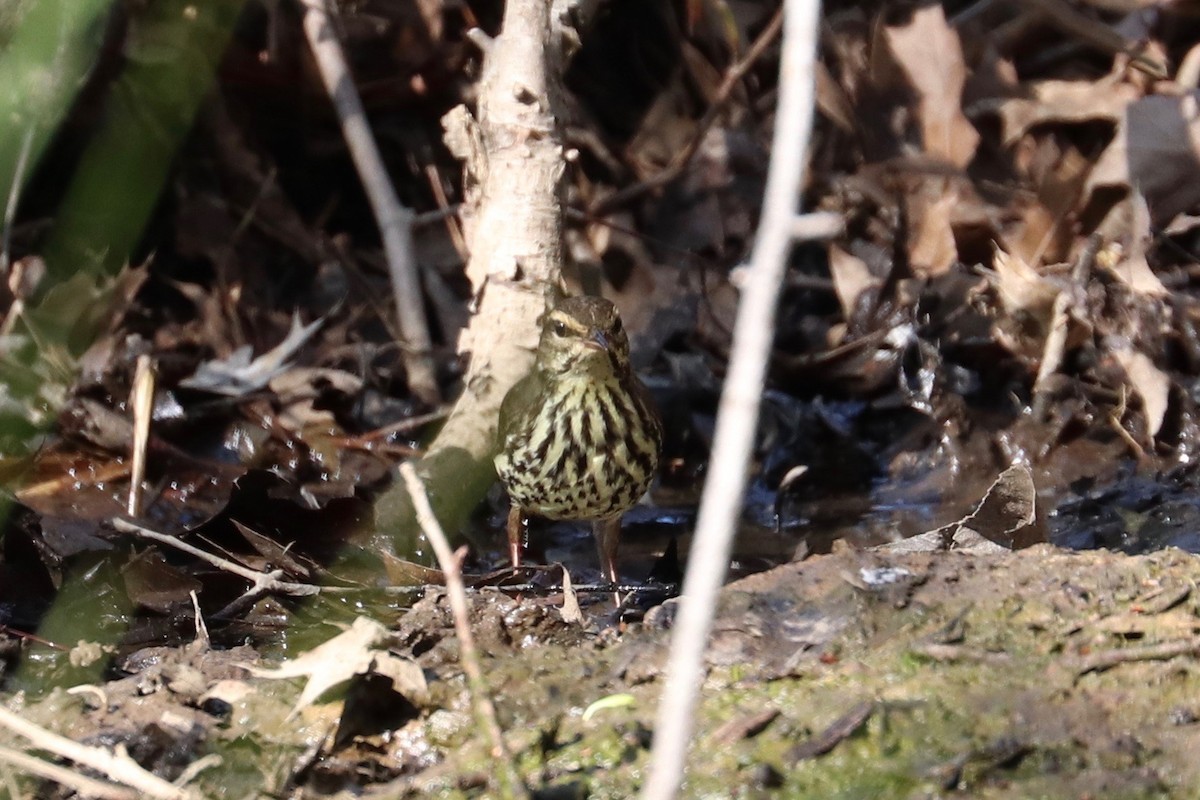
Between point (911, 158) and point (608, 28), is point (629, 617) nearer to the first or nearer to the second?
point (911, 158)

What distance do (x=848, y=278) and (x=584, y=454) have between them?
82.1 inches

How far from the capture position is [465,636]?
2.22 m

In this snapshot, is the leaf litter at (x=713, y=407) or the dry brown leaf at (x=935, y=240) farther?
the dry brown leaf at (x=935, y=240)

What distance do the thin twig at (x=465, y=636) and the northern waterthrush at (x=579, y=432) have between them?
80.2 inches

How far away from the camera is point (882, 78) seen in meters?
6.76

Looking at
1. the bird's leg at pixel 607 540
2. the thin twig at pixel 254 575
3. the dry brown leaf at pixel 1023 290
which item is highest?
the thin twig at pixel 254 575

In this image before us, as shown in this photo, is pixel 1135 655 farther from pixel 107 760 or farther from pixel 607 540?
pixel 607 540

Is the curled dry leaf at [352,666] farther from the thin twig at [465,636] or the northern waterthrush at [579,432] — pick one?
the northern waterthrush at [579,432]

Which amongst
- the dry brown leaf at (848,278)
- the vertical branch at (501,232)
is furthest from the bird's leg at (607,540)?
the dry brown leaf at (848,278)

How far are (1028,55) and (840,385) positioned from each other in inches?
91.4

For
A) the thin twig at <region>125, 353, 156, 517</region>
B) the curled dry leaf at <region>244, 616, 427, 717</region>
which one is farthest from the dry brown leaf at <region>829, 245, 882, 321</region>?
the curled dry leaf at <region>244, 616, 427, 717</region>

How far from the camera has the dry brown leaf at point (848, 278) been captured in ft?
20.5

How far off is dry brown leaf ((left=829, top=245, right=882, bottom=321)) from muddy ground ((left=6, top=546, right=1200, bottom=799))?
2.94 m

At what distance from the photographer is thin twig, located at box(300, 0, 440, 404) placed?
20.0 feet
